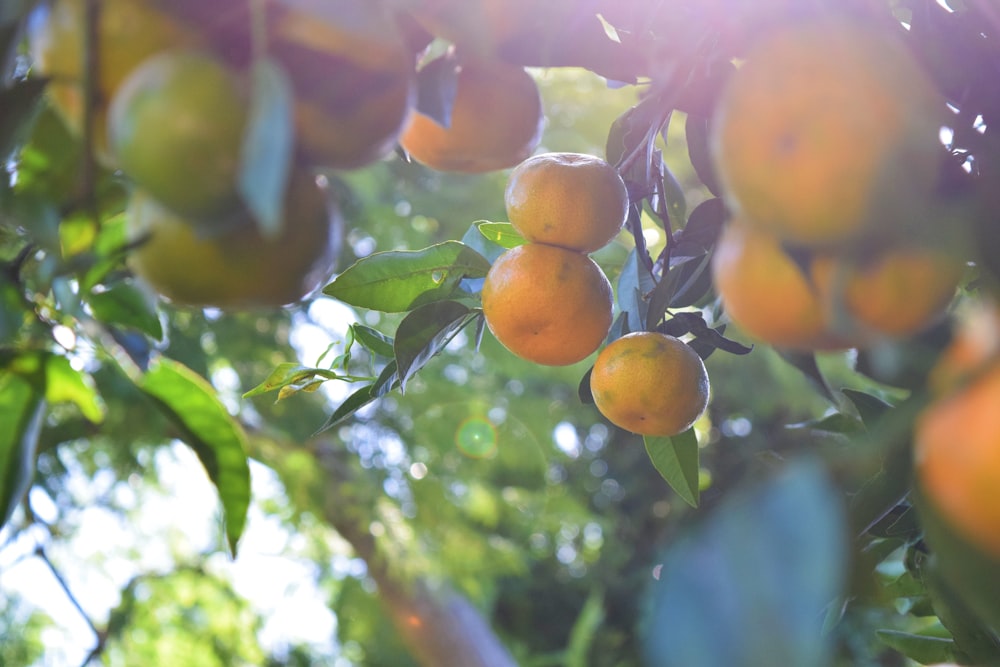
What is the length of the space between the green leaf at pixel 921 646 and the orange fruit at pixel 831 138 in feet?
1.44

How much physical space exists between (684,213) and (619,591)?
5.25 m

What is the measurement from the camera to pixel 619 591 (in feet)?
18.5

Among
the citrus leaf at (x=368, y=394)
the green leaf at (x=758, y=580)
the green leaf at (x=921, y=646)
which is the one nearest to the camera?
the green leaf at (x=758, y=580)

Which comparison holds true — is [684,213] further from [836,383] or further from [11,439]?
[836,383]

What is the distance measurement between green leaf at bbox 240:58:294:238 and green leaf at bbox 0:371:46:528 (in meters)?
0.23

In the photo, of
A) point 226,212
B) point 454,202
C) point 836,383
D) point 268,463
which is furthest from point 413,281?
point 836,383

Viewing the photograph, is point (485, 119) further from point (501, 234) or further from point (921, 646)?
point (921, 646)

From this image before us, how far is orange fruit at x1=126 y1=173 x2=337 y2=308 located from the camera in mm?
282

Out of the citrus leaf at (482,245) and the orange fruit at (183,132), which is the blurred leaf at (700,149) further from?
the orange fruit at (183,132)

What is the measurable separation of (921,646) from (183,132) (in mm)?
565

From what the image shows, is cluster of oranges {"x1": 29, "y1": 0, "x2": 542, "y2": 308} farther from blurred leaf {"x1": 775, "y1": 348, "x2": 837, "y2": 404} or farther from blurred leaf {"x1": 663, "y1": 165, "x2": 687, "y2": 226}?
blurred leaf {"x1": 663, "y1": 165, "x2": 687, "y2": 226}

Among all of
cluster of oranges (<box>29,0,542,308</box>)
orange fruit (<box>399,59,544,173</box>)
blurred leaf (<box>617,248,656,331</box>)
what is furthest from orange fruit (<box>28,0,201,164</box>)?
blurred leaf (<box>617,248,656,331</box>)

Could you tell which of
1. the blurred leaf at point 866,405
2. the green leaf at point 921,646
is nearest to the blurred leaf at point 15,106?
the blurred leaf at point 866,405

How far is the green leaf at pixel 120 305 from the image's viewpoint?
0.41 metres
